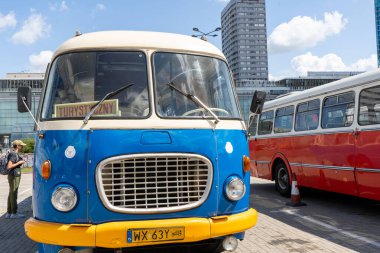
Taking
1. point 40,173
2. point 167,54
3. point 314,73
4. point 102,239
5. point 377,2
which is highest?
point 377,2

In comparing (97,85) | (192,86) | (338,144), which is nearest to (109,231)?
(97,85)

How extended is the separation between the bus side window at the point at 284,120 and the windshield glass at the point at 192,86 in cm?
616

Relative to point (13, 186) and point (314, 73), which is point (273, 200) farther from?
point (314, 73)

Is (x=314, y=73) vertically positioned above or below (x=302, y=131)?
above

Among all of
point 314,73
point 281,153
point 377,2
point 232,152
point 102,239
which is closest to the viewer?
point 102,239

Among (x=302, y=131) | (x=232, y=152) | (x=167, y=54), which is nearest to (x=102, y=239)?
(x=232, y=152)

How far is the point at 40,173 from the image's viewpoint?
14.7ft

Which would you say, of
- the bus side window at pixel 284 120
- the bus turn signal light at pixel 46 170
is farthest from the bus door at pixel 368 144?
the bus turn signal light at pixel 46 170

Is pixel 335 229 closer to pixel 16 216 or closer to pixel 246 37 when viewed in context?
pixel 16 216

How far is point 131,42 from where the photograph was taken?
16.6 ft

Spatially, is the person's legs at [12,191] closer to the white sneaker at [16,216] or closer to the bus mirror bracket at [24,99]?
the white sneaker at [16,216]

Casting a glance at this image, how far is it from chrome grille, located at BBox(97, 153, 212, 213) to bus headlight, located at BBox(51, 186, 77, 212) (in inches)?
11.6

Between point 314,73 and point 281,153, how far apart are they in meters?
130

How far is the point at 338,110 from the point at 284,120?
8.70 ft
